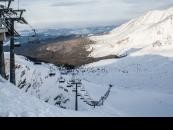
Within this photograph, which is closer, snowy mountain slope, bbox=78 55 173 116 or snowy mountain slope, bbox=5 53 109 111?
snowy mountain slope, bbox=5 53 109 111

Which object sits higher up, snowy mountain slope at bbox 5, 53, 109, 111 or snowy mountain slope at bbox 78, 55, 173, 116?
snowy mountain slope at bbox 5, 53, 109, 111

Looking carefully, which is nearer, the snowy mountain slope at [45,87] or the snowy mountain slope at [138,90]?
the snowy mountain slope at [45,87]

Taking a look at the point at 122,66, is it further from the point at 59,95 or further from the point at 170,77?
the point at 59,95

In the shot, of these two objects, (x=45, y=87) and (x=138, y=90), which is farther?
(x=138, y=90)

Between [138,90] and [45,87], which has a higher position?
[45,87]

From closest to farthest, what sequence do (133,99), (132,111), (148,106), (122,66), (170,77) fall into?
(132,111) → (148,106) → (133,99) → (170,77) → (122,66)

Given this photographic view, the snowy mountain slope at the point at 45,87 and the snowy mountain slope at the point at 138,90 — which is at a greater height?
the snowy mountain slope at the point at 45,87
